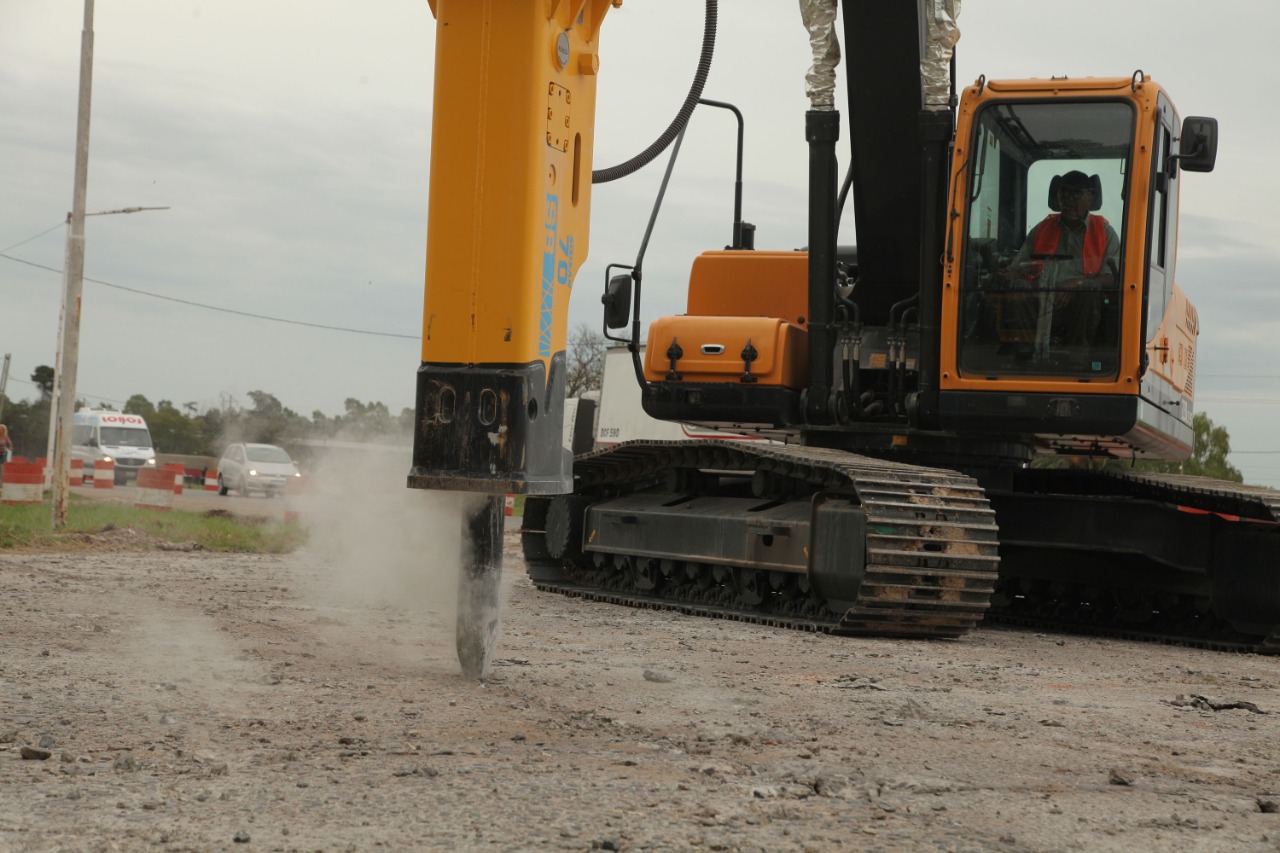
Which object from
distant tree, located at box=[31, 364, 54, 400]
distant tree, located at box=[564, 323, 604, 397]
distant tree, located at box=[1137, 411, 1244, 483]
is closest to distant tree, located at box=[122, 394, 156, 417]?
distant tree, located at box=[31, 364, 54, 400]

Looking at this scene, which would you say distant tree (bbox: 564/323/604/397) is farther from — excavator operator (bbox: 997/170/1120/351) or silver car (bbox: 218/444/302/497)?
excavator operator (bbox: 997/170/1120/351)

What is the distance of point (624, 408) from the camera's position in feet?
71.1

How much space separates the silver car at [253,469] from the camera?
3078cm

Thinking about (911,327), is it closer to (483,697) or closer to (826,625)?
(826,625)

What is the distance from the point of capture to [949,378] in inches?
344

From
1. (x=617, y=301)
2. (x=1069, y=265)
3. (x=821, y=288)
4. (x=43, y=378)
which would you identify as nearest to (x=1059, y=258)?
(x=1069, y=265)

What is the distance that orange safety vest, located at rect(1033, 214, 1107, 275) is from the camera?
27.8 feet

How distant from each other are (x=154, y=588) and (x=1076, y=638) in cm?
591

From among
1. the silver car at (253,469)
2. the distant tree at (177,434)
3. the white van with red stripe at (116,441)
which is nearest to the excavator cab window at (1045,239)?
the silver car at (253,469)

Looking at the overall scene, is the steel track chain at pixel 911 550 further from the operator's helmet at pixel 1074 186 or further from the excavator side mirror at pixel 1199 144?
the excavator side mirror at pixel 1199 144

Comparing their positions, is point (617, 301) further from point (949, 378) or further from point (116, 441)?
point (116, 441)

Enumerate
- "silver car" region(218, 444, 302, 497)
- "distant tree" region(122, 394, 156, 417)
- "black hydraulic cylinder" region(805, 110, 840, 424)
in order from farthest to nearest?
1. "distant tree" region(122, 394, 156, 417)
2. "silver car" region(218, 444, 302, 497)
3. "black hydraulic cylinder" region(805, 110, 840, 424)

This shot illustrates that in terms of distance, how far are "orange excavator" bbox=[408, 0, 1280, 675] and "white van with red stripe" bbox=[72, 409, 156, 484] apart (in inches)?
1140

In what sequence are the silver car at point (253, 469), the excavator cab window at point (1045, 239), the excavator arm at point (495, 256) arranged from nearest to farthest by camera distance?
the excavator arm at point (495, 256) → the excavator cab window at point (1045, 239) → the silver car at point (253, 469)
